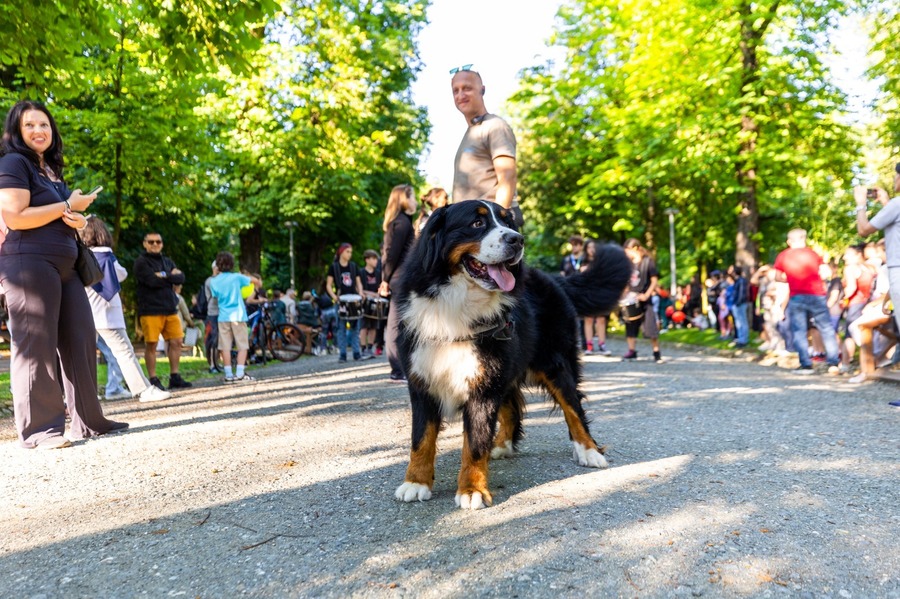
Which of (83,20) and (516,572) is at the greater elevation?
(83,20)

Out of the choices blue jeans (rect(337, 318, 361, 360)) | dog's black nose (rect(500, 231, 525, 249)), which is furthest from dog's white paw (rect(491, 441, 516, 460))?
blue jeans (rect(337, 318, 361, 360))

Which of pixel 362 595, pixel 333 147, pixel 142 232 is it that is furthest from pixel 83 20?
pixel 142 232

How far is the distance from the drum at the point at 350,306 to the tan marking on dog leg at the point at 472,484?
10.2m

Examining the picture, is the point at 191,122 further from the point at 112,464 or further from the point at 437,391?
the point at 437,391

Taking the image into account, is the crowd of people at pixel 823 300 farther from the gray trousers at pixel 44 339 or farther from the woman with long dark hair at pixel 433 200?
the gray trousers at pixel 44 339

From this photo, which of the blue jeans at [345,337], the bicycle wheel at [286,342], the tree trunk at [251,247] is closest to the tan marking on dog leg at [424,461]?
the blue jeans at [345,337]

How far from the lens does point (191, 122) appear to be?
14.2 m

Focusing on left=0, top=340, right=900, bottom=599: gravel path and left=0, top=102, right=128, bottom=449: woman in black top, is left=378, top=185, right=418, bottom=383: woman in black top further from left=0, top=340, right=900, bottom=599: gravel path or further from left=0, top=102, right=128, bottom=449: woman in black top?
left=0, top=102, right=128, bottom=449: woman in black top

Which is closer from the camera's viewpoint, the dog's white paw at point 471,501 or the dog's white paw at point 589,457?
the dog's white paw at point 471,501

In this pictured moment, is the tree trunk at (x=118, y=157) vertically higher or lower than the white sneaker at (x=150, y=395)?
higher

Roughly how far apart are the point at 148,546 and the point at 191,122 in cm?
1254

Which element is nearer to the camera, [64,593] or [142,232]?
[64,593]

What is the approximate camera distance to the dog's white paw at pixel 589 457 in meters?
4.29

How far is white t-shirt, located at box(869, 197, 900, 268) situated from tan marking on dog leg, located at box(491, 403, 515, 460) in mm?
4814
